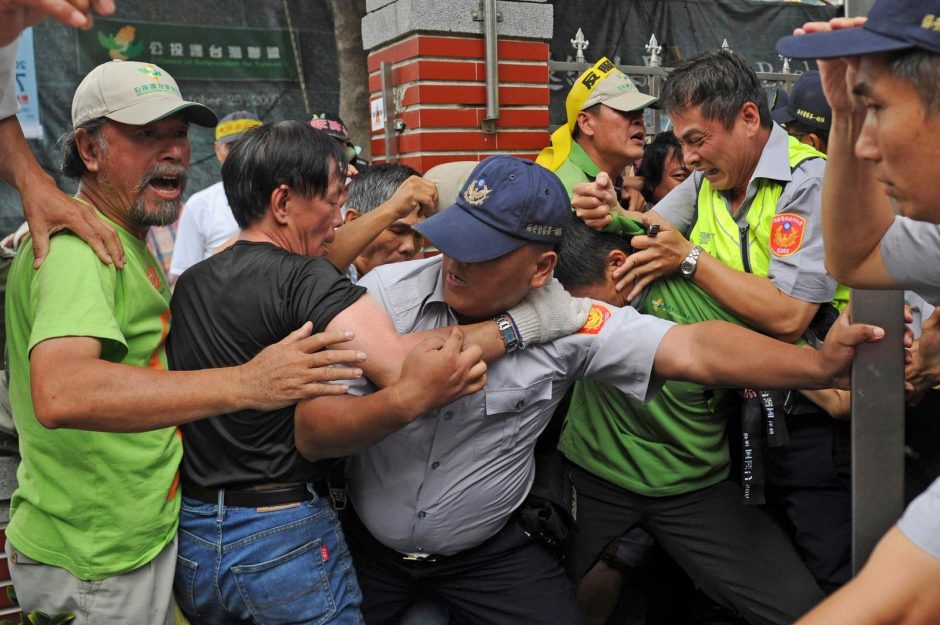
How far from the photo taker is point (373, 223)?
294cm

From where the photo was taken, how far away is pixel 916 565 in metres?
1.31

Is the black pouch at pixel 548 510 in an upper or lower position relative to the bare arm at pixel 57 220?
lower

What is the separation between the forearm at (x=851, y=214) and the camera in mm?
1924

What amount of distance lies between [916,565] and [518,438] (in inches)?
50.3

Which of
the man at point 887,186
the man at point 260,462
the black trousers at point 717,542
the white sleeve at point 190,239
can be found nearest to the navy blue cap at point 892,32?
the man at point 887,186

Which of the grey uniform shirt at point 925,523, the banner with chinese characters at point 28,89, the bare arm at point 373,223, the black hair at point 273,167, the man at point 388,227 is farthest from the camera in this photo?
A: the banner with chinese characters at point 28,89

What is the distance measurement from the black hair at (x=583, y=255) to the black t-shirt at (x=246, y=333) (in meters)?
0.80

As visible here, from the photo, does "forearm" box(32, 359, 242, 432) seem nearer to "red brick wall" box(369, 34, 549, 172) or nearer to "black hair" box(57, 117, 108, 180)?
"black hair" box(57, 117, 108, 180)

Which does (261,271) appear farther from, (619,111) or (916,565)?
(619,111)

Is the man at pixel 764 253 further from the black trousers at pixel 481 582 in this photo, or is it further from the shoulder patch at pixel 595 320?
the black trousers at pixel 481 582

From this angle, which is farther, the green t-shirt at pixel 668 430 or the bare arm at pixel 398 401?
the green t-shirt at pixel 668 430

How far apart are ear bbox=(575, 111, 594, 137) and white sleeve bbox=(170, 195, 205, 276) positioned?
239 cm

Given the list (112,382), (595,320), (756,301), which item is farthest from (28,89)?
(756,301)

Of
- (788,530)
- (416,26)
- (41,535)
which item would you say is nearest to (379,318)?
(41,535)
